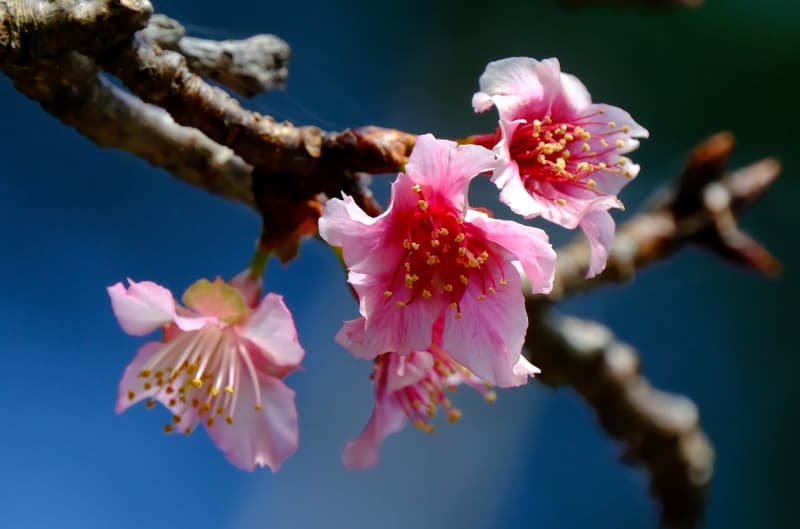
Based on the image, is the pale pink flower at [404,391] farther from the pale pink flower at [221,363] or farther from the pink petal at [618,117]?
the pink petal at [618,117]

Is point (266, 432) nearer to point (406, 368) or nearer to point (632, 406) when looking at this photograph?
point (406, 368)

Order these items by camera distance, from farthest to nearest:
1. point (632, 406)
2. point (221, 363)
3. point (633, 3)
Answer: point (633, 3), point (632, 406), point (221, 363)

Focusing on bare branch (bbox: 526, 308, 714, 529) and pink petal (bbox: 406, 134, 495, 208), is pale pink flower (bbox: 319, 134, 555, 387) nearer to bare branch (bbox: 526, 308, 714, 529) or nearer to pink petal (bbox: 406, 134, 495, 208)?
pink petal (bbox: 406, 134, 495, 208)

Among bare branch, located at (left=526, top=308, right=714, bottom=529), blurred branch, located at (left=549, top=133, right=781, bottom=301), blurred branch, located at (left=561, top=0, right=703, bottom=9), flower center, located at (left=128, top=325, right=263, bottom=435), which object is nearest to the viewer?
flower center, located at (left=128, top=325, right=263, bottom=435)

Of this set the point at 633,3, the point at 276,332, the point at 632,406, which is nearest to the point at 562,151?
the point at 276,332

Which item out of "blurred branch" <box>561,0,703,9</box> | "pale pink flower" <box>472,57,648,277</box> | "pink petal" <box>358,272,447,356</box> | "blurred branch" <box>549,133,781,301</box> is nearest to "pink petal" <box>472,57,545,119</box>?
"pale pink flower" <box>472,57,648,277</box>

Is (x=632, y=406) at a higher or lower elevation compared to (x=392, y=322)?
higher

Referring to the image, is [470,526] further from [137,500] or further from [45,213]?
[45,213]
